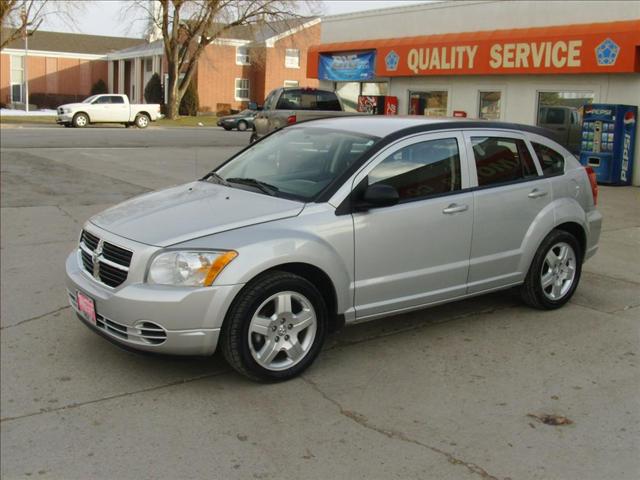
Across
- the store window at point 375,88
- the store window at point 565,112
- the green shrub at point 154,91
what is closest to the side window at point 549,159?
the store window at point 565,112

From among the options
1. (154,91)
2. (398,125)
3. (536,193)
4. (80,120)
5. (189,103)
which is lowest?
(536,193)

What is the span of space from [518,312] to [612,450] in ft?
7.75

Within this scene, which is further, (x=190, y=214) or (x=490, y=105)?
(x=490, y=105)

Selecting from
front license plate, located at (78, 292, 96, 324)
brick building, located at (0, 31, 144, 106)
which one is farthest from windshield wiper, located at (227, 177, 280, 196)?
brick building, located at (0, 31, 144, 106)

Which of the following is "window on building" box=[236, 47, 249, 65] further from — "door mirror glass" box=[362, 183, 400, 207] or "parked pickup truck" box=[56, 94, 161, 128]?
"door mirror glass" box=[362, 183, 400, 207]

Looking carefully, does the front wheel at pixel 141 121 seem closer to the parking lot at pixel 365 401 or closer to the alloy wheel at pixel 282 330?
the parking lot at pixel 365 401

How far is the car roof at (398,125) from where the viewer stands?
522 cm

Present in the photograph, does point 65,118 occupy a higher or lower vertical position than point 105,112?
lower

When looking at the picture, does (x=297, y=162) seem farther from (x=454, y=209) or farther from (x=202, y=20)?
(x=202, y=20)

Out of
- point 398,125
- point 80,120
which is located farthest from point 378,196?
point 80,120

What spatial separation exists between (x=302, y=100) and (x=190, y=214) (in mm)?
15096

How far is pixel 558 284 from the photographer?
238 inches

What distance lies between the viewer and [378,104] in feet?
67.5

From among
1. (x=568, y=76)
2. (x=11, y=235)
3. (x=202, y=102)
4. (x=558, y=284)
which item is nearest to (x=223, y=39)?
(x=202, y=102)
